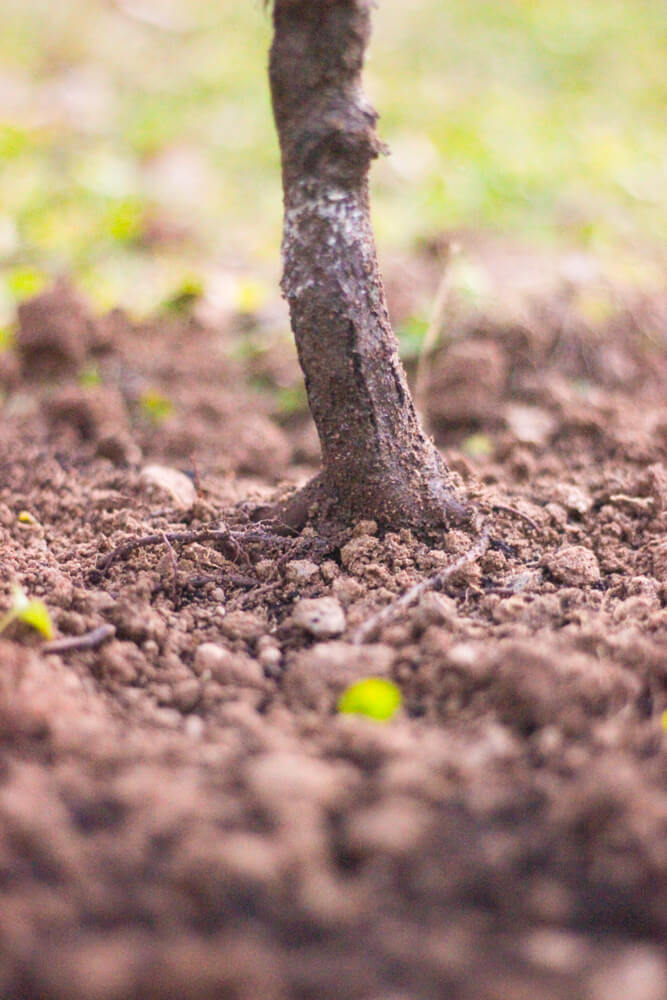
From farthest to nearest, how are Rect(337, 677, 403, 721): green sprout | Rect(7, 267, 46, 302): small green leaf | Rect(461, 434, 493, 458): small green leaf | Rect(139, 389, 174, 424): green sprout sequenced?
Rect(7, 267, 46, 302): small green leaf
Rect(139, 389, 174, 424): green sprout
Rect(461, 434, 493, 458): small green leaf
Rect(337, 677, 403, 721): green sprout

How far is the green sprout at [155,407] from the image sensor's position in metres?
2.57

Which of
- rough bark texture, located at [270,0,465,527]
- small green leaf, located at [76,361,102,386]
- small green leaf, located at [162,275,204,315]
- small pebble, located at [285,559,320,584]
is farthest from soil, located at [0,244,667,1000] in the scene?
small green leaf, located at [162,275,204,315]

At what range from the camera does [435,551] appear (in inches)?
63.2

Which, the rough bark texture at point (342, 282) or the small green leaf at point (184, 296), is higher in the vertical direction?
the small green leaf at point (184, 296)

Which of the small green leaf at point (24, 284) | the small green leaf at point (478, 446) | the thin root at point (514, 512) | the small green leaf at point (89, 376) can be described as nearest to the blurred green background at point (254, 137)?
the small green leaf at point (24, 284)

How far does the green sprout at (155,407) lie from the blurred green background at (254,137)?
61 centimetres

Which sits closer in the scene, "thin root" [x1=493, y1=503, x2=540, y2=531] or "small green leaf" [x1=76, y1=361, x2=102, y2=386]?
"thin root" [x1=493, y1=503, x2=540, y2=531]

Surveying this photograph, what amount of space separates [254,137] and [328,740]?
15.5ft

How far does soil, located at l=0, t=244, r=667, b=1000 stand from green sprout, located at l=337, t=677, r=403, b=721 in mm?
18

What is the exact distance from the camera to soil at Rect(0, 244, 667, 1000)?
80cm

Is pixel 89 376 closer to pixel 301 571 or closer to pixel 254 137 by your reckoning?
pixel 301 571

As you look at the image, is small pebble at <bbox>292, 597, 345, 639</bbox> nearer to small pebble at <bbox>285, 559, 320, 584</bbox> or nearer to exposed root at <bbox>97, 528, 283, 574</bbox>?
small pebble at <bbox>285, 559, 320, 584</bbox>

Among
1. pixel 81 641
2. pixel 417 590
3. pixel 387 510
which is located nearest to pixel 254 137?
pixel 387 510

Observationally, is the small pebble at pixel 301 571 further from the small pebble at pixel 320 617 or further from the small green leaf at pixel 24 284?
the small green leaf at pixel 24 284
